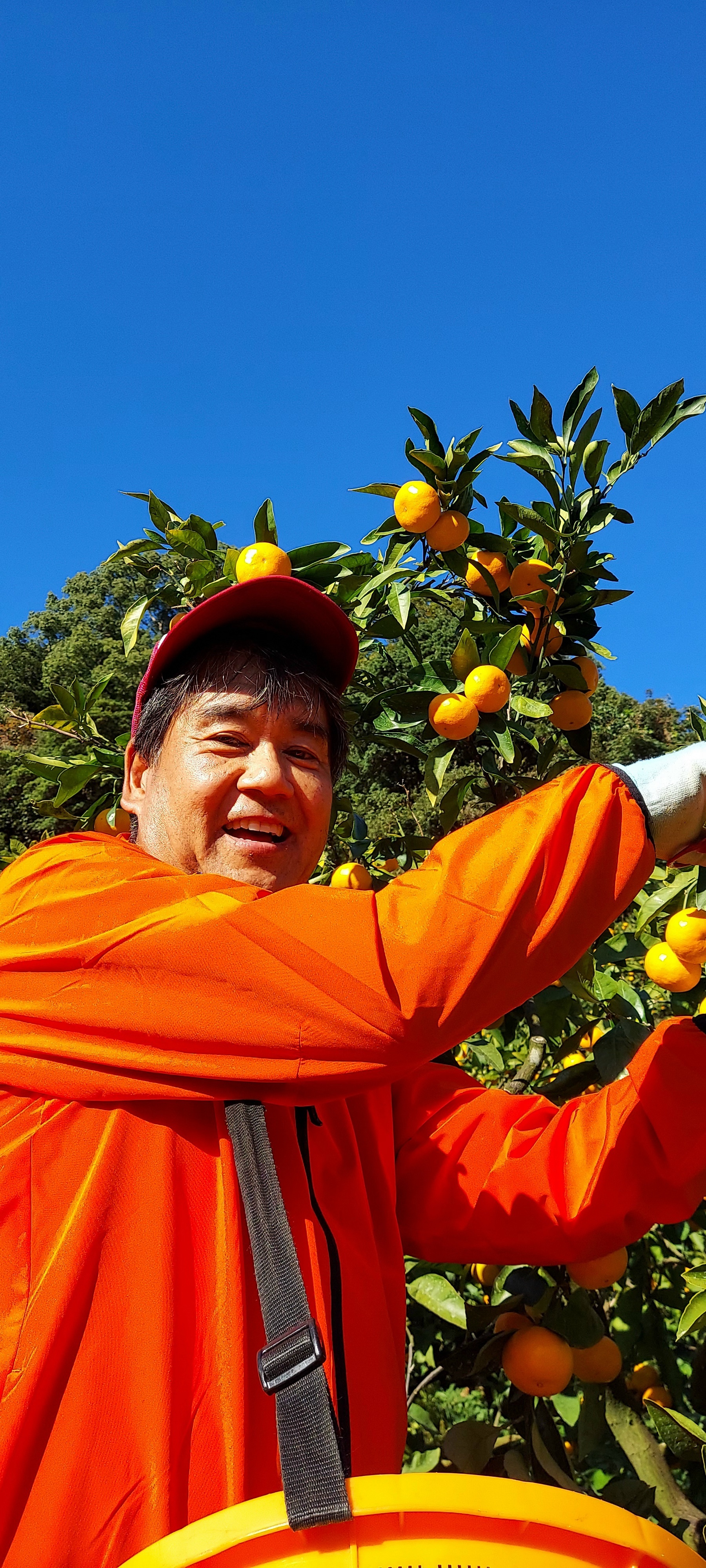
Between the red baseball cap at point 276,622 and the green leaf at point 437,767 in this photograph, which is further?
the green leaf at point 437,767

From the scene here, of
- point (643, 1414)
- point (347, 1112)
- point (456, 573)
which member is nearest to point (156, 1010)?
point (347, 1112)

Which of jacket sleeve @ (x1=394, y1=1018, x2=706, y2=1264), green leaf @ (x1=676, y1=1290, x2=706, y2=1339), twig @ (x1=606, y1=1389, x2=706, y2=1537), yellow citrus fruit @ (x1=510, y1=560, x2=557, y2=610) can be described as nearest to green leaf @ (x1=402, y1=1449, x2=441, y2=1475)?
twig @ (x1=606, y1=1389, x2=706, y2=1537)

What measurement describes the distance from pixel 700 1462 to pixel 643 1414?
497 mm

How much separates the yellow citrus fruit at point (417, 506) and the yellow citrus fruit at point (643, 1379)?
159 cm

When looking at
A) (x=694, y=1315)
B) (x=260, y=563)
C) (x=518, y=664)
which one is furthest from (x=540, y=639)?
(x=694, y=1315)

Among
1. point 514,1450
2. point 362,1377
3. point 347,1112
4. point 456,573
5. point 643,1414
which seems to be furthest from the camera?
point 643,1414

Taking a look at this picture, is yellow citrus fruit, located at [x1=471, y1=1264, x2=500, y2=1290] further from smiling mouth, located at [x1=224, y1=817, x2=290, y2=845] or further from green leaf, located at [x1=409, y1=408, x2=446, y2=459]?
green leaf, located at [x1=409, y1=408, x2=446, y2=459]

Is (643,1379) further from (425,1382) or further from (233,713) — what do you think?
(233,713)

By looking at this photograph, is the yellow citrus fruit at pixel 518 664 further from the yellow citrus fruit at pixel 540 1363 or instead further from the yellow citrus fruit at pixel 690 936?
the yellow citrus fruit at pixel 540 1363

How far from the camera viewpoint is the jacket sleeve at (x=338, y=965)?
3.16ft

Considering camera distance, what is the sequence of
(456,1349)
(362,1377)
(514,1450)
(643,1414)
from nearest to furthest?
(362,1377), (514,1450), (456,1349), (643,1414)

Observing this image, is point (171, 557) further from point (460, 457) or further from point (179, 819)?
point (179, 819)

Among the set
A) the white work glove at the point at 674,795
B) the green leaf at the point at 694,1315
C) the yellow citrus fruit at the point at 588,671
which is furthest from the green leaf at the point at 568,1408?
the white work glove at the point at 674,795

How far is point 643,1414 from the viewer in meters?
2.26
